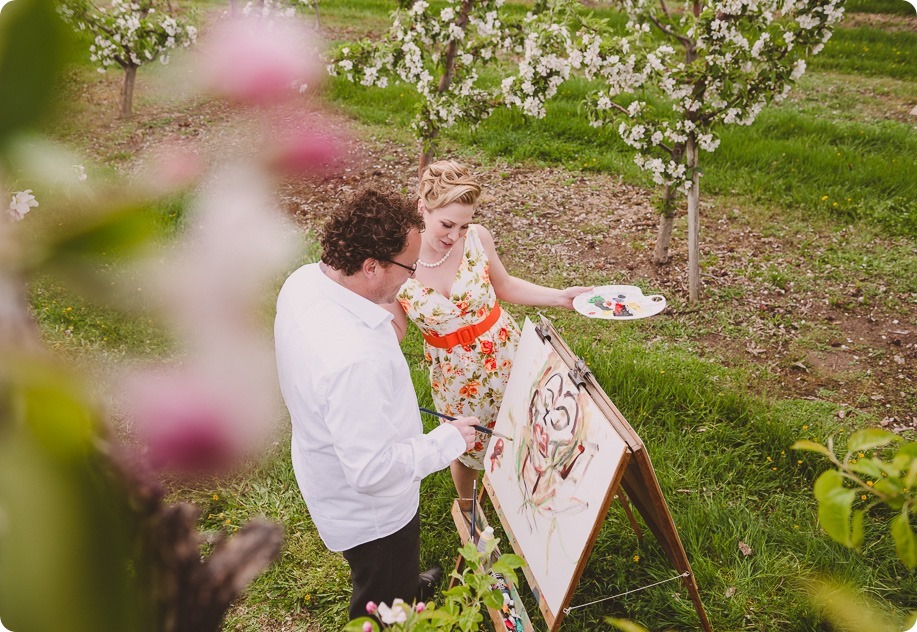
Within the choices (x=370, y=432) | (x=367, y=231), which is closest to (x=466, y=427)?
(x=370, y=432)

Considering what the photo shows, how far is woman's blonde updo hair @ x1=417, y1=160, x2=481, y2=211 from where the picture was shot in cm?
271

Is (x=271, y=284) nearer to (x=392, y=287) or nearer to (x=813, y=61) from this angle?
(x=392, y=287)

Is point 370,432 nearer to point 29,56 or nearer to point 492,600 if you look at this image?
→ point 492,600

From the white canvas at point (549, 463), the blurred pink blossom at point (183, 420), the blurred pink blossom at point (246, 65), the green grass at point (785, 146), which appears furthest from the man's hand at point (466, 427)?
the green grass at point (785, 146)

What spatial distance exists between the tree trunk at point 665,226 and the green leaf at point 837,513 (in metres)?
4.87

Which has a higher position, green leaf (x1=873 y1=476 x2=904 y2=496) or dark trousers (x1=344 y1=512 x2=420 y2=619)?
green leaf (x1=873 y1=476 x2=904 y2=496)

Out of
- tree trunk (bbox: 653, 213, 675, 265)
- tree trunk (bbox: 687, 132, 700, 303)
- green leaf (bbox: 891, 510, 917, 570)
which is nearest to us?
green leaf (bbox: 891, 510, 917, 570)

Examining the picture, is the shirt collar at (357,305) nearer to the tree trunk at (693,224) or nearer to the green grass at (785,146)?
the tree trunk at (693,224)

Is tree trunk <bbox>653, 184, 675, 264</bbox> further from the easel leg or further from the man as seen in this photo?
the man

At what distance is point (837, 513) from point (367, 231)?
5.17ft

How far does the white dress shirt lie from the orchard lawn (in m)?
0.63

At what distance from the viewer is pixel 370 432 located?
1924 millimetres

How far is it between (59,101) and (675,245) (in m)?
6.49

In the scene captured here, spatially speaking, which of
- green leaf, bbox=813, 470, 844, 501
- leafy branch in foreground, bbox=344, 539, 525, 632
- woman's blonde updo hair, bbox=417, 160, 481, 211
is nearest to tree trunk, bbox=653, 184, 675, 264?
woman's blonde updo hair, bbox=417, 160, 481, 211
